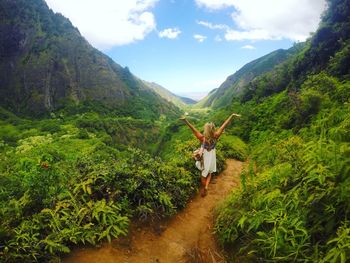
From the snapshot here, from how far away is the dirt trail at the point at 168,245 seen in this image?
4945 millimetres

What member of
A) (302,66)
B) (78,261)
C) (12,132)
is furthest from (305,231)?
(12,132)

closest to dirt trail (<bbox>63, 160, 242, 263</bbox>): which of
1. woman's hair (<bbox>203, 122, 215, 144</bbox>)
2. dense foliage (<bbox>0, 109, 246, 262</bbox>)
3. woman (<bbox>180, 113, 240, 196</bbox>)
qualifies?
dense foliage (<bbox>0, 109, 246, 262</bbox>)

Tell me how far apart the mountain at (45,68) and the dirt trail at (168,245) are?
121797 millimetres

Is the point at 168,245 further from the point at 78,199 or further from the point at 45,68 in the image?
the point at 45,68

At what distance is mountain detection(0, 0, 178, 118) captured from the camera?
119 meters

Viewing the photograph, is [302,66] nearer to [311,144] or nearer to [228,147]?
[228,147]

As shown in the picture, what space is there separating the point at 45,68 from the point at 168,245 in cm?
12658

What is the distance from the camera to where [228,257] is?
5090 mm

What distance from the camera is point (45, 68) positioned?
121 metres

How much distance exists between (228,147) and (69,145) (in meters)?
68.8

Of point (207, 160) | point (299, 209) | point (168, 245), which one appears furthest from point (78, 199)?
point (207, 160)

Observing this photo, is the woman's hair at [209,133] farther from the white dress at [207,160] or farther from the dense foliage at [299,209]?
the dense foliage at [299,209]

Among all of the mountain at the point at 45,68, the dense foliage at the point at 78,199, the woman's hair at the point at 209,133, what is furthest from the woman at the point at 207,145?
the mountain at the point at 45,68

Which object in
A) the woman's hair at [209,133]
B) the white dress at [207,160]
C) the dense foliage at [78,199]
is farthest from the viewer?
the white dress at [207,160]
